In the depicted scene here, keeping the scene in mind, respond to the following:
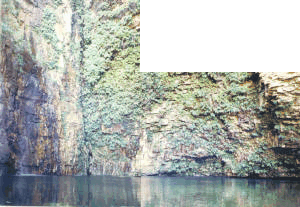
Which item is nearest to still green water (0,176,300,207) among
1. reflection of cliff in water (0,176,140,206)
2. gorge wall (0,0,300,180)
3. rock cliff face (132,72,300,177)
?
reflection of cliff in water (0,176,140,206)

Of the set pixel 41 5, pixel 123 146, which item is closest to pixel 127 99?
pixel 123 146

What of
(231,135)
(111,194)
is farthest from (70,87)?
(231,135)

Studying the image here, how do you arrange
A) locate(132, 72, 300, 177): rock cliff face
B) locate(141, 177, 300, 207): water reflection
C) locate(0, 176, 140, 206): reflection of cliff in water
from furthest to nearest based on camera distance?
locate(132, 72, 300, 177): rock cliff face, locate(141, 177, 300, 207): water reflection, locate(0, 176, 140, 206): reflection of cliff in water

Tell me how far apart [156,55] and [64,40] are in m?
1.34

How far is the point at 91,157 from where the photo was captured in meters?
3.19

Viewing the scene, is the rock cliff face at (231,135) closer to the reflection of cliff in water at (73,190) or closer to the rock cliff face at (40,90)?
the reflection of cliff in water at (73,190)

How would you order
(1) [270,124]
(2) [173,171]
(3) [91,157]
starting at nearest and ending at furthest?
(3) [91,157] < (1) [270,124] < (2) [173,171]

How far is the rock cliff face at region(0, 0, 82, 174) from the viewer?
3.19 metres

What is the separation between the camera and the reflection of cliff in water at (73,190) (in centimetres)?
308

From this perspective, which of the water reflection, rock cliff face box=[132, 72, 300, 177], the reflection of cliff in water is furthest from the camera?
rock cliff face box=[132, 72, 300, 177]

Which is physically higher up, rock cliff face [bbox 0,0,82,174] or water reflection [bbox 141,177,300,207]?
rock cliff face [bbox 0,0,82,174]

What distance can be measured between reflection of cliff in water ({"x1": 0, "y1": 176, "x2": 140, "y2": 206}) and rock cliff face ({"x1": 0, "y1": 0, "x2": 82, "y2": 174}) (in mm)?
119

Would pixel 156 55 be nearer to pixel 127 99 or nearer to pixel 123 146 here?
pixel 127 99

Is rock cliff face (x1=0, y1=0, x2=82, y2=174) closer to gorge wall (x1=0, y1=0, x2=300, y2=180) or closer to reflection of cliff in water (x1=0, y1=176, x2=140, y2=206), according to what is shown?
gorge wall (x1=0, y1=0, x2=300, y2=180)
